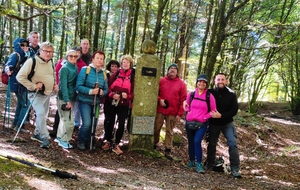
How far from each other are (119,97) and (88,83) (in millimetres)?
717

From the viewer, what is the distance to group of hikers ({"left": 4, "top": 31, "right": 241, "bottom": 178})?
5.25m

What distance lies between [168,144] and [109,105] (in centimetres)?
176

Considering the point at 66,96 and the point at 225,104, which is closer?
the point at 66,96

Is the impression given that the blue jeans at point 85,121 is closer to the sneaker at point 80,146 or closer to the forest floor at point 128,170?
the sneaker at point 80,146

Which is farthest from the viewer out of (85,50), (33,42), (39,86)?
(85,50)

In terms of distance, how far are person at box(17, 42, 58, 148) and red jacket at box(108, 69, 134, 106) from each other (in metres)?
1.28

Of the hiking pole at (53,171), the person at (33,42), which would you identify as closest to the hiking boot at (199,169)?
the hiking pole at (53,171)

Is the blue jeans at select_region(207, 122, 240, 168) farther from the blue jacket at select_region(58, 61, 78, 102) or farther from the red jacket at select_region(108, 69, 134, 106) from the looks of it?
the blue jacket at select_region(58, 61, 78, 102)

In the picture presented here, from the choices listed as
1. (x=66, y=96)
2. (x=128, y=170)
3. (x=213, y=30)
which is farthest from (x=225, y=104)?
(x=213, y=30)

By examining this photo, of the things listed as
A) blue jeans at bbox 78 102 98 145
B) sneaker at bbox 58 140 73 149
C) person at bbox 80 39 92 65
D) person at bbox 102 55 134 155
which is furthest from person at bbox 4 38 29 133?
person at bbox 102 55 134 155

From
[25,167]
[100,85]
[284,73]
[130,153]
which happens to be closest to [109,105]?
[100,85]

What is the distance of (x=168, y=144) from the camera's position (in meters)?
6.64

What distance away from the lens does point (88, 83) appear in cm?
561

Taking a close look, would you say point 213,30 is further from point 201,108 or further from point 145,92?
point 201,108
